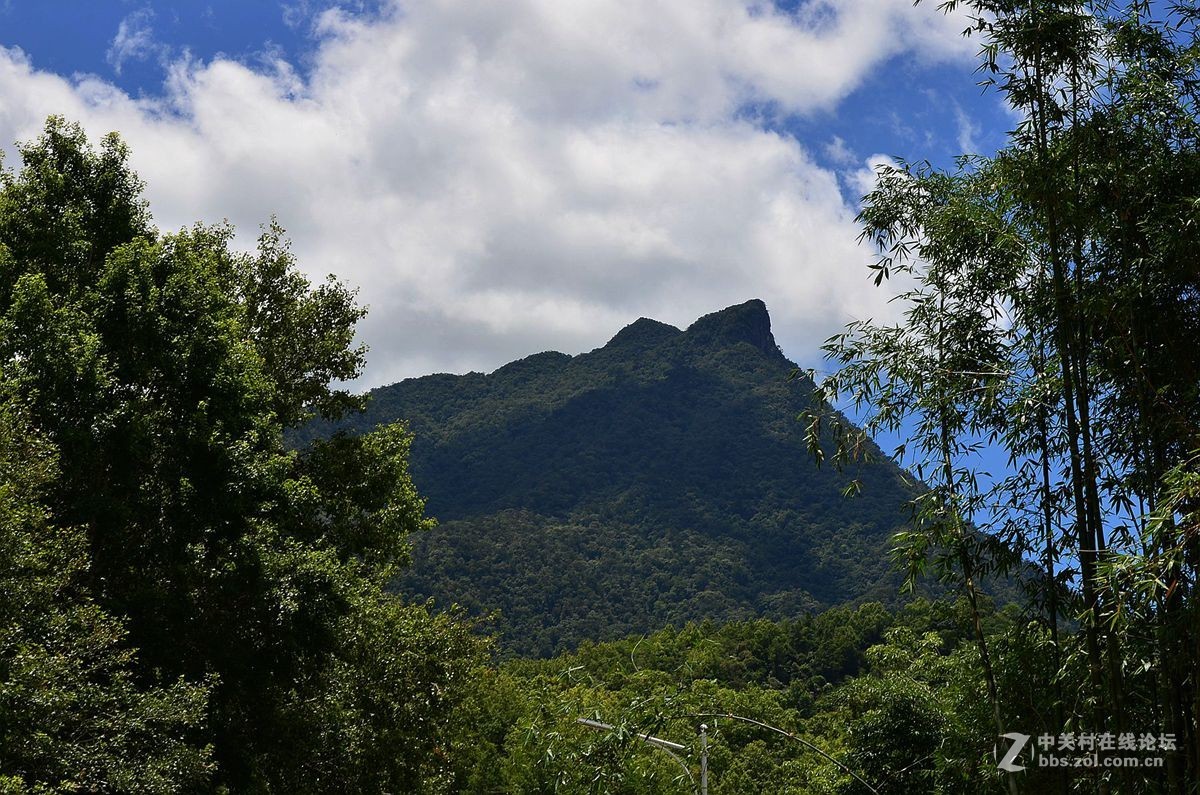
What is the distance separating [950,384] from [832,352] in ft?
3.41

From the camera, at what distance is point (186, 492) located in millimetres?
13273

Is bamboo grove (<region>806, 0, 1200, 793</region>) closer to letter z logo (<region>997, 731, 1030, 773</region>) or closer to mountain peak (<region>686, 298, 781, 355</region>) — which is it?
letter z logo (<region>997, 731, 1030, 773</region>)

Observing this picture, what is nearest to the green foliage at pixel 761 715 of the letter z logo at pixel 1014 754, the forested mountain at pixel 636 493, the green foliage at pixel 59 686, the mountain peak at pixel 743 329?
the letter z logo at pixel 1014 754

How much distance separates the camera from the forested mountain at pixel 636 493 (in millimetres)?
111188

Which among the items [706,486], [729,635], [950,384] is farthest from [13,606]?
[706,486]

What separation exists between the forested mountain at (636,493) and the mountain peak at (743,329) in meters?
0.30

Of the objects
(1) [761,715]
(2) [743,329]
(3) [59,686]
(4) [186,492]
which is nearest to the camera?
(3) [59,686]

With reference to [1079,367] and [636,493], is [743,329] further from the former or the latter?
[1079,367]

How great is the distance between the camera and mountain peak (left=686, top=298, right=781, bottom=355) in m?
194

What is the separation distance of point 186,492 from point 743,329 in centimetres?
18328

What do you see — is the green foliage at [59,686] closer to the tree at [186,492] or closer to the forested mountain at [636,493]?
the tree at [186,492]

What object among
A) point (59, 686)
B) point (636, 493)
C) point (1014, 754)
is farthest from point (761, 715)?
point (636, 493)

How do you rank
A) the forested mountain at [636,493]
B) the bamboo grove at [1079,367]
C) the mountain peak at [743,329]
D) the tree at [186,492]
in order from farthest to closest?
the mountain peak at [743,329], the forested mountain at [636,493], the tree at [186,492], the bamboo grove at [1079,367]

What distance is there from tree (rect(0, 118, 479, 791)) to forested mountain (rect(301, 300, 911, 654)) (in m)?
69.8
